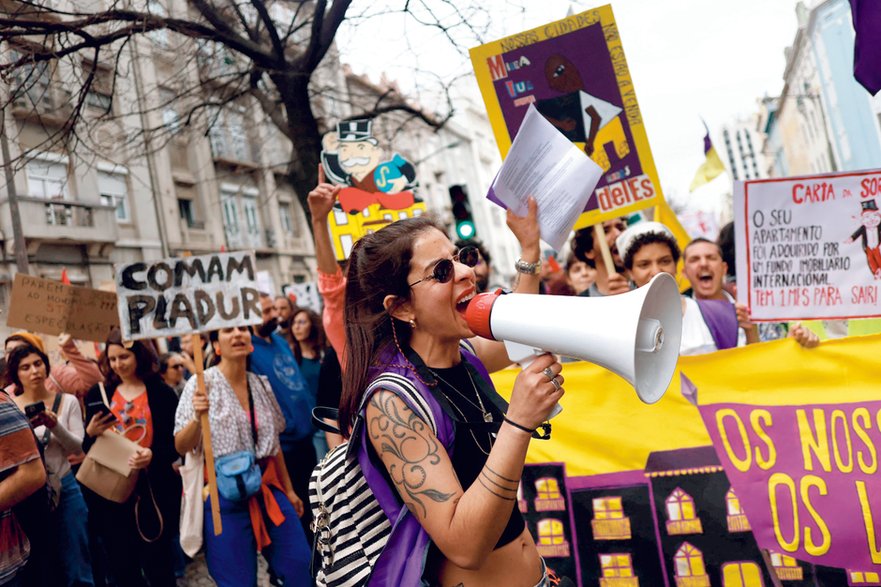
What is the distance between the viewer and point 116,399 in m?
5.07

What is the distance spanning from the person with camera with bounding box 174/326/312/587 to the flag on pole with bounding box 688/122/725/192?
180 inches

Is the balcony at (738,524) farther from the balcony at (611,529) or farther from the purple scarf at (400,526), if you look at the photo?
the purple scarf at (400,526)

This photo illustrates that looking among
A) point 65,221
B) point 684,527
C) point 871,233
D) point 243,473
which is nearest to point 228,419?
point 243,473

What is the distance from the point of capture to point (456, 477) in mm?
1710

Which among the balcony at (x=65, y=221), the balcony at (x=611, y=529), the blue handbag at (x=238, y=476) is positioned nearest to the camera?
the balcony at (x=611, y=529)

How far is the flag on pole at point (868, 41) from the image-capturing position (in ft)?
9.72

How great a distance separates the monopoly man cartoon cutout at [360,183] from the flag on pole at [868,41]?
3.90 meters

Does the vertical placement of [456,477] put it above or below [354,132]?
below

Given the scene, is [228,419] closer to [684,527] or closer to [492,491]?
[684,527]

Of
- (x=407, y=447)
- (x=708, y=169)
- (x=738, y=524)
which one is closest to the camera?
(x=407, y=447)

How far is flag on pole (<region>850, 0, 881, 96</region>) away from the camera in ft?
9.72

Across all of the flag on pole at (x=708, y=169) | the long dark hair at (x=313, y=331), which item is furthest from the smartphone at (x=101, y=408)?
the flag on pole at (x=708, y=169)

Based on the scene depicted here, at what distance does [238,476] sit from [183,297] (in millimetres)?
1189

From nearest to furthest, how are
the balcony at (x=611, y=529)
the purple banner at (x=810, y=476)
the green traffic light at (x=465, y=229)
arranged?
the purple banner at (x=810, y=476)
the balcony at (x=611, y=529)
the green traffic light at (x=465, y=229)
